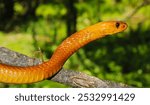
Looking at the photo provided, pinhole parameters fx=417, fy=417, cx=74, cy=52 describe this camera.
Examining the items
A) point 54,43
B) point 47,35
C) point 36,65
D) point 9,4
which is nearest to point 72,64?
point 54,43

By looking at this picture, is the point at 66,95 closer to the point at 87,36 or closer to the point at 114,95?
the point at 114,95

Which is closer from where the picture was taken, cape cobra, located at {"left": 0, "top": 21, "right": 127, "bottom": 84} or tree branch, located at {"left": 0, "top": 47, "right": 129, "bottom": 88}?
cape cobra, located at {"left": 0, "top": 21, "right": 127, "bottom": 84}

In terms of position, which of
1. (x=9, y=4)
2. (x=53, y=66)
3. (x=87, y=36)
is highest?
(x=9, y=4)

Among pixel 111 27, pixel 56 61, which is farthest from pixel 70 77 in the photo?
pixel 111 27

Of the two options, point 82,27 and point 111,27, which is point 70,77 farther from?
point 82,27

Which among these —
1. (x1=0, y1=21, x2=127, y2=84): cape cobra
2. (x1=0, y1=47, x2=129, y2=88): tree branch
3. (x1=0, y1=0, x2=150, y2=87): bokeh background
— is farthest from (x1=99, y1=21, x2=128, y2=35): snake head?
(x1=0, y1=0, x2=150, y2=87): bokeh background

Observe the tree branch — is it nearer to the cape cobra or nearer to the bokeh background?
the cape cobra

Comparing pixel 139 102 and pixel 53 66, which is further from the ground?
pixel 53 66

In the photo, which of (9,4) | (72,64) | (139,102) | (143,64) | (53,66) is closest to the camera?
(53,66)

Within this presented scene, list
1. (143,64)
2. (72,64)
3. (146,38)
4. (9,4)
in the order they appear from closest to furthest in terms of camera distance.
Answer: (72,64) → (143,64) → (146,38) → (9,4)
